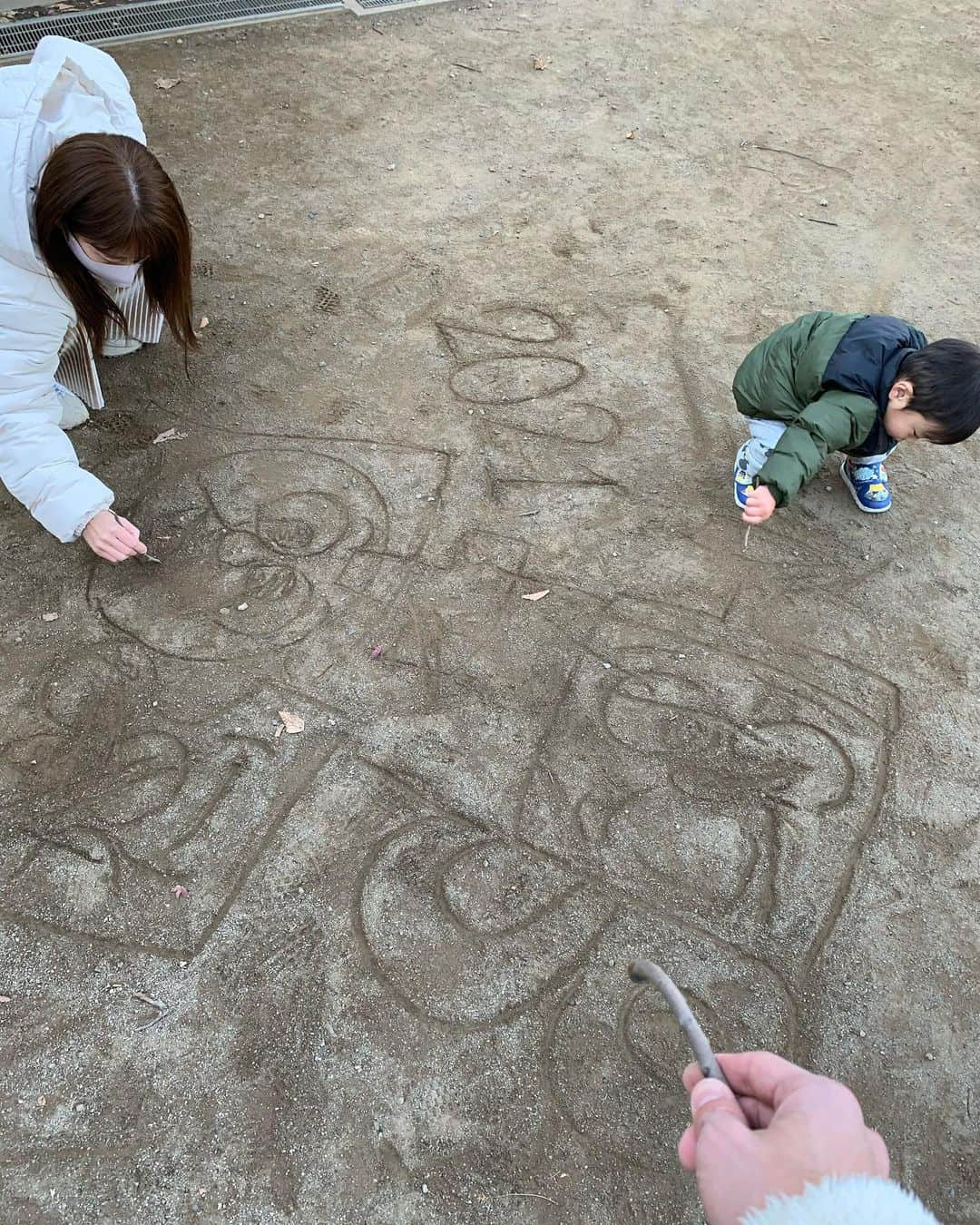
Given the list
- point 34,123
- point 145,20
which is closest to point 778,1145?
point 34,123

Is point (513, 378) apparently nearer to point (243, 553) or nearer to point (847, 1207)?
point (243, 553)

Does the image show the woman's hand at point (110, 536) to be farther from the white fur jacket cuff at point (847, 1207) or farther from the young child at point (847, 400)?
the white fur jacket cuff at point (847, 1207)

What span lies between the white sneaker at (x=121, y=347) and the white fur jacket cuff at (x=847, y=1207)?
3.19 metres

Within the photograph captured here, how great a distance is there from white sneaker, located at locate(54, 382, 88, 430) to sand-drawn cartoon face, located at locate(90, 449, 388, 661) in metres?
0.40

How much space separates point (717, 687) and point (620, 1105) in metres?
1.08

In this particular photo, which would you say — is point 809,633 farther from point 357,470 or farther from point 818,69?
point 818,69

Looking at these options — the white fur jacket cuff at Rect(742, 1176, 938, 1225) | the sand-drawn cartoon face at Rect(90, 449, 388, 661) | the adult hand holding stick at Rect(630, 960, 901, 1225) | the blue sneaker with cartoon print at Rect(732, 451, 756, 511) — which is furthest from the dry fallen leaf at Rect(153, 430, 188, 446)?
the white fur jacket cuff at Rect(742, 1176, 938, 1225)

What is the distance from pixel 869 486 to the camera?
306cm

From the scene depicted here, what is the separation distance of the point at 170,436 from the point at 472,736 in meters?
1.52

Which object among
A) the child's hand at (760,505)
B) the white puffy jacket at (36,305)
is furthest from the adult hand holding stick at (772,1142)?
the white puffy jacket at (36,305)

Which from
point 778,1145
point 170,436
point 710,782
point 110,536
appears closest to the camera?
point 778,1145

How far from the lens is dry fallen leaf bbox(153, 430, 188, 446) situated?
319 cm

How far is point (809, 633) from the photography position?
2.74 m

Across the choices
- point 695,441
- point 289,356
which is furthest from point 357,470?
point 695,441
